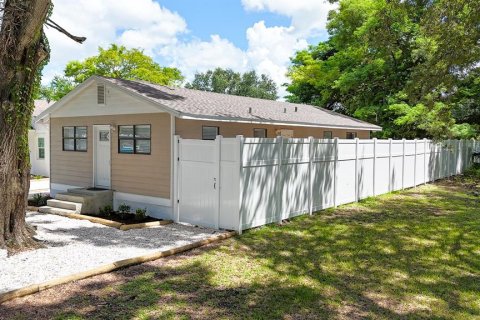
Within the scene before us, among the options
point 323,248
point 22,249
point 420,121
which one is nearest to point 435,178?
point 420,121

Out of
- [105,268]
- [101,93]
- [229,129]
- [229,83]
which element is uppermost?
[229,83]

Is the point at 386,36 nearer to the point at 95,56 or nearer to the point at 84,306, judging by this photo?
the point at 84,306

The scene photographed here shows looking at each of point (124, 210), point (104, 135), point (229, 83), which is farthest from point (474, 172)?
point (229, 83)

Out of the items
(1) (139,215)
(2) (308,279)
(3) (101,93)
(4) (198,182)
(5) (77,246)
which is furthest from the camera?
(3) (101,93)

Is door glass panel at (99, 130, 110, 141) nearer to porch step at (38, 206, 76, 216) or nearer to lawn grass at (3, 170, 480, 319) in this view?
porch step at (38, 206, 76, 216)

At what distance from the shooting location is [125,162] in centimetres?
1174

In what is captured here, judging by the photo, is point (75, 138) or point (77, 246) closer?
point (77, 246)

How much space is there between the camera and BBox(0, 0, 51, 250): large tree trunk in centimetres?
717

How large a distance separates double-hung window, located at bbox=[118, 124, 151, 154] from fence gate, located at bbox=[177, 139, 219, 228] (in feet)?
4.89

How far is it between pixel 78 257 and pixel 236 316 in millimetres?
3695

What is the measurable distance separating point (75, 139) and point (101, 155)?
159cm

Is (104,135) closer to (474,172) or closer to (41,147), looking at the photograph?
(41,147)

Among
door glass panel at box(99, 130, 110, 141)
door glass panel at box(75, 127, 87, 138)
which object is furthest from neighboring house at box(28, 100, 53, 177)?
door glass panel at box(99, 130, 110, 141)

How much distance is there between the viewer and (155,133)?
35.2 ft
